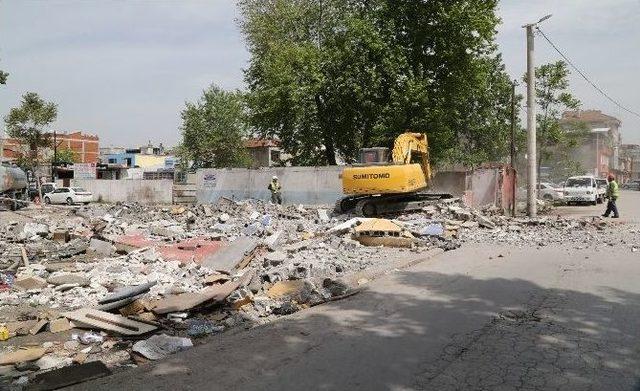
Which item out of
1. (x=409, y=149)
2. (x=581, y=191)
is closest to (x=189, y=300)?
(x=409, y=149)

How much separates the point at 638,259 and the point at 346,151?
21426 millimetres

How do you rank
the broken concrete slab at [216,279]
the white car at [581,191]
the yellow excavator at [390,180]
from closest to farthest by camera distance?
the broken concrete slab at [216,279] → the yellow excavator at [390,180] → the white car at [581,191]

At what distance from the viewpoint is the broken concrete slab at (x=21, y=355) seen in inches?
214

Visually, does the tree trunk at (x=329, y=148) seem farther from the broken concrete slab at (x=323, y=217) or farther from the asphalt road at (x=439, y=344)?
the asphalt road at (x=439, y=344)

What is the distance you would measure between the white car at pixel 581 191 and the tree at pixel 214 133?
1210 inches

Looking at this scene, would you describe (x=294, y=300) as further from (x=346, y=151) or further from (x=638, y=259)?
(x=346, y=151)

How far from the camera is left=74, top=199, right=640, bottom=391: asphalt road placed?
15.2 feet

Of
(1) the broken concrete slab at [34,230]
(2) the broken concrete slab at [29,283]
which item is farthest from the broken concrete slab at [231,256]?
(1) the broken concrete slab at [34,230]

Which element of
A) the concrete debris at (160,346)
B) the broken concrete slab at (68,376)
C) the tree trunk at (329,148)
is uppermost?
the tree trunk at (329,148)

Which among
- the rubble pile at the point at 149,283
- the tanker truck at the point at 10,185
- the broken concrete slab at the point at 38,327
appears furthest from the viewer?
the tanker truck at the point at 10,185

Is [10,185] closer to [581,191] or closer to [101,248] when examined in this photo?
[101,248]

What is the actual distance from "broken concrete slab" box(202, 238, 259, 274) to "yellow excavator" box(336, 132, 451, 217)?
7.40 meters

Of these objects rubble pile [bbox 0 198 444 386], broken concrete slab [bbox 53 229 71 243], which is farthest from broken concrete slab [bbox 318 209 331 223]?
broken concrete slab [bbox 53 229 71 243]

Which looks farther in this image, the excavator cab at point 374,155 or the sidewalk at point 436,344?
the excavator cab at point 374,155
